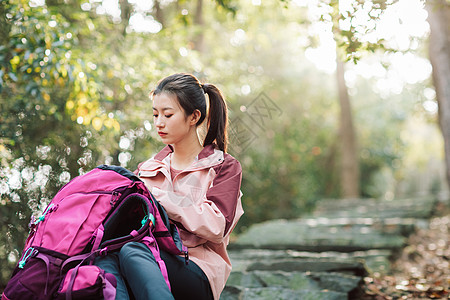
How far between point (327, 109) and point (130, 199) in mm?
11565

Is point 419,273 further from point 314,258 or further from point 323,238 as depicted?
point 314,258

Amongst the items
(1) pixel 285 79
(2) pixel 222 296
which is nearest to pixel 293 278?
(2) pixel 222 296

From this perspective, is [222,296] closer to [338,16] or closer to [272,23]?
[338,16]

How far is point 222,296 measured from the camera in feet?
10.2

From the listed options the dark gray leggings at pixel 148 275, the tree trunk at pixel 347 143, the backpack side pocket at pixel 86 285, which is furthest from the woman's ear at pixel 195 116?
the tree trunk at pixel 347 143

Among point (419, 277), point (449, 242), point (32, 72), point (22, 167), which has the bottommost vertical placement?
point (449, 242)

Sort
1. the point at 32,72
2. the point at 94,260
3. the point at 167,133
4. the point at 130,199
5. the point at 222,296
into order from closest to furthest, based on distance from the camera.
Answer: the point at 94,260 < the point at 130,199 < the point at 167,133 < the point at 222,296 < the point at 32,72

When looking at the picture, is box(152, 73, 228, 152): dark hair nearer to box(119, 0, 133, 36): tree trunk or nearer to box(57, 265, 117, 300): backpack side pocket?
box(57, 265, 117, 300): backpack side pocket

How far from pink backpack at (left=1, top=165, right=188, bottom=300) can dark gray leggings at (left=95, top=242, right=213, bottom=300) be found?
0.04 meters

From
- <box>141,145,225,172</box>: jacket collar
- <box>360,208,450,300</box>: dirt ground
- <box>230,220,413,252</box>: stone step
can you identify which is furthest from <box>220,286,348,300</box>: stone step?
<box>230,220,413,252</box>: stone step

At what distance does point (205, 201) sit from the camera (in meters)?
2.07

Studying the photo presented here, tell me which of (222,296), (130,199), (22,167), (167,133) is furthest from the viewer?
(22,167)

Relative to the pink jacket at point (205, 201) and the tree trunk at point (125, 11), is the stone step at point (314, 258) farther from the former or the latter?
the tree trunk at point (125, 11)

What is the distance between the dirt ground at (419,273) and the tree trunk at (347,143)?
417 centimetres
